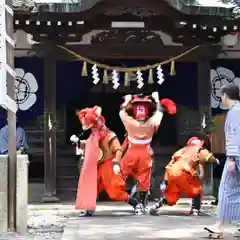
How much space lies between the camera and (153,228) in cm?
798

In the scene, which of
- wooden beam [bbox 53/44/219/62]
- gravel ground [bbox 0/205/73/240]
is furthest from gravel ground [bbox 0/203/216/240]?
wooden beam [bbox 53/44/219/62]

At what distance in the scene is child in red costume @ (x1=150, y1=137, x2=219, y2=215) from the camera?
362 inches

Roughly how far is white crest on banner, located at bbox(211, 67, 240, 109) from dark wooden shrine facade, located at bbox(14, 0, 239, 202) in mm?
325

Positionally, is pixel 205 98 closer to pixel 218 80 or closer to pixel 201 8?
pixel 218 80

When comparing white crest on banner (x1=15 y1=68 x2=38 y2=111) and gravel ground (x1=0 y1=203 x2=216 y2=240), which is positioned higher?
white crest on banner (x1=15 y1=68 x2=38 y2=111)

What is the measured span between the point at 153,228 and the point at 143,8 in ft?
15.2

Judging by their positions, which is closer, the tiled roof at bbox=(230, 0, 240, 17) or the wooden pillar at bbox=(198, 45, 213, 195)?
the tiled roof at bbox=(230, 0, 240, 17)

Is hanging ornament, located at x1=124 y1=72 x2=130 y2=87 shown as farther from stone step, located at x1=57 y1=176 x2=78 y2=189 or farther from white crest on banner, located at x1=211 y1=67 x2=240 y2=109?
stone step, located at x1=57 y1=176 x2=78 y2=189

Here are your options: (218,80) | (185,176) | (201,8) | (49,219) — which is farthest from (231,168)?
(218,80)

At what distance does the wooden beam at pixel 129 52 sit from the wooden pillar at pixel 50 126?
210mm

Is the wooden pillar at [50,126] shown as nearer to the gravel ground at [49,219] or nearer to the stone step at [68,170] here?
the gravel ground at [49,219]

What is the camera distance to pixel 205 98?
11.6 metres

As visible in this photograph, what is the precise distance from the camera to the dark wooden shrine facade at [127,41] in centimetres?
1105

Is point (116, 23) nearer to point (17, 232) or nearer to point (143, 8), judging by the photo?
point (143, 8)
